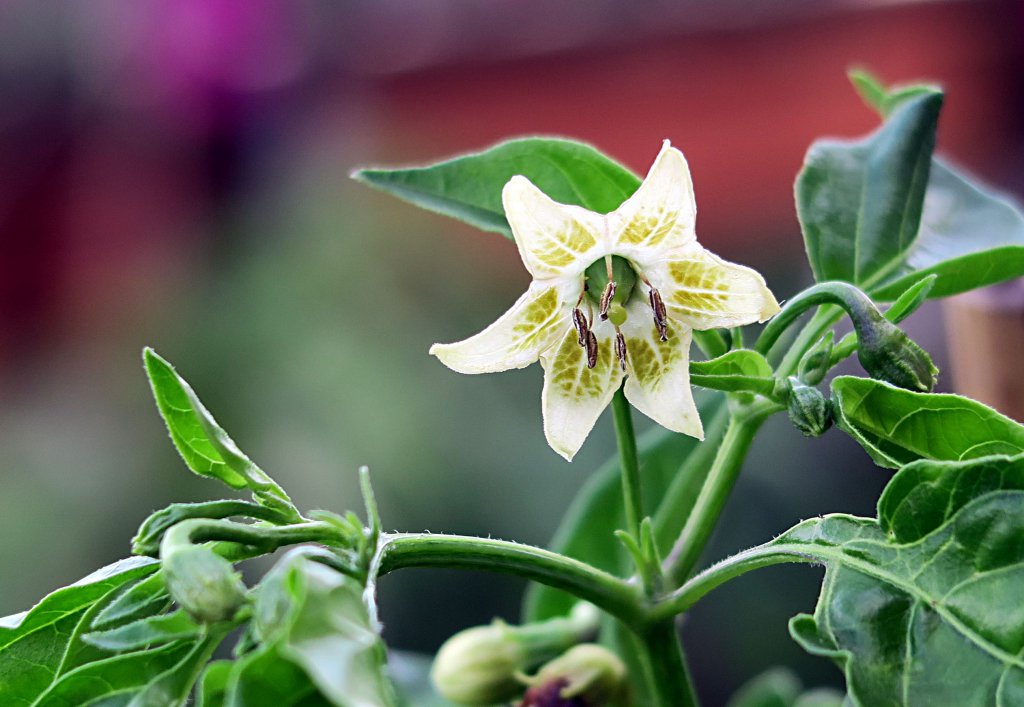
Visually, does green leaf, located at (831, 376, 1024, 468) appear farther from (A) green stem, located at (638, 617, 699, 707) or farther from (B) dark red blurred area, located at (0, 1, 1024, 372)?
(B) dark red blurred area, located at (0, 1, 1024, 372)

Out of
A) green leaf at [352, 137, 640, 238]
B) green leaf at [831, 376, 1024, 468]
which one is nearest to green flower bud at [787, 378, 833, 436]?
green leaf at [831, 376, 1024, 468]

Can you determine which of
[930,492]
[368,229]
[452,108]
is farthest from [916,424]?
[452,108]

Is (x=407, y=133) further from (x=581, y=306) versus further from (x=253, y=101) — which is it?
(x=581, y=306)

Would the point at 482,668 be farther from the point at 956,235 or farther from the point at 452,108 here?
the point at 452,108

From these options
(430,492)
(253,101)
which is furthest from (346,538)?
(253,101)

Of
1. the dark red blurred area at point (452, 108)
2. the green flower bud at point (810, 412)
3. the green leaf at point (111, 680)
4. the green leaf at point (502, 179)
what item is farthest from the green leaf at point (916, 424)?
the dark red blurred area at point (452, 108)
